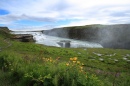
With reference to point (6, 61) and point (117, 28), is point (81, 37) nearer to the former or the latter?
point (117, 28)

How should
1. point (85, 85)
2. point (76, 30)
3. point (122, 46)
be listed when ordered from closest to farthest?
1. point (85, 85)
2. point (122, 46)
3. point (76, 30)

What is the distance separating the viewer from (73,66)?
726cm

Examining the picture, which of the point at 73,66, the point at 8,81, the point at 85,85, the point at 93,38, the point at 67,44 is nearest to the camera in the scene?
the point at 85,85

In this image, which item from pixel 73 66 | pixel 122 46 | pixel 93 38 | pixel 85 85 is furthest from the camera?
pixel 93 38

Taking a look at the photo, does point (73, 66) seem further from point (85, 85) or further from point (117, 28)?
point (117, 28)

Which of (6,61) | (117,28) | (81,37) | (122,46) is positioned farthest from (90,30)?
(6,61)

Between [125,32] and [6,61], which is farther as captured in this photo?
[125,32]

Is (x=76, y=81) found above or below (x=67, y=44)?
above

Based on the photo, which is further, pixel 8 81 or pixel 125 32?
pixel 125 32

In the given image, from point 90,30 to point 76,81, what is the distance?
298 ft

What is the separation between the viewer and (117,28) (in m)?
79.4

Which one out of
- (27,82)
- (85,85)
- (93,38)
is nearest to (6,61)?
(27,82)

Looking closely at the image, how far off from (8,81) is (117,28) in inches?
2995

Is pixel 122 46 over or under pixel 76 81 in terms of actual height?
under
